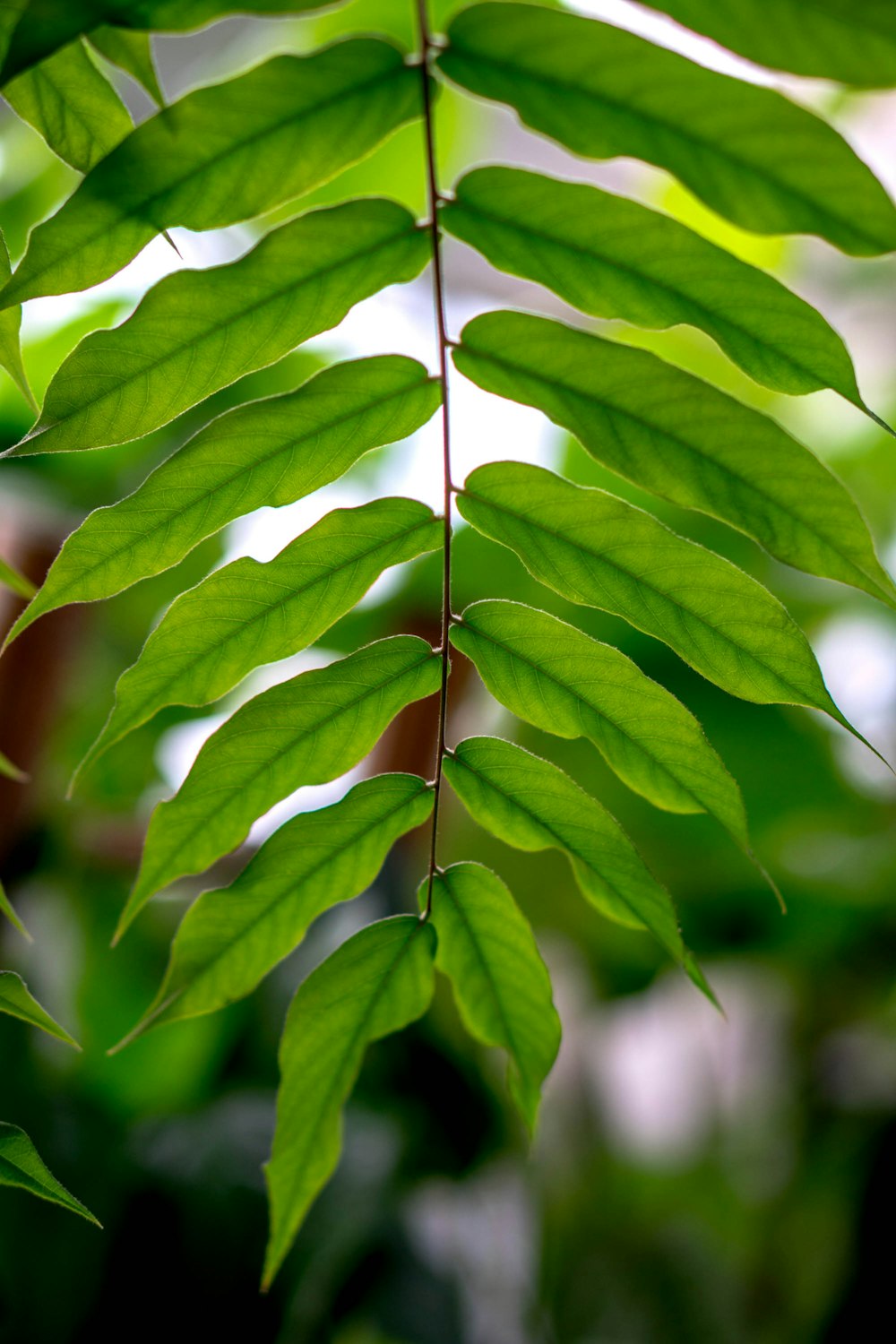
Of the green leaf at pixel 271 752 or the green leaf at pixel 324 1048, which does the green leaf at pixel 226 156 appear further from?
the green leaf at pixel 324 1048

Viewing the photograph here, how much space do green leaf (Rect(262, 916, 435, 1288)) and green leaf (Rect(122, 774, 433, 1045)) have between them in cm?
2

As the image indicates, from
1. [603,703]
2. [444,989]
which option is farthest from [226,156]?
[444,989]

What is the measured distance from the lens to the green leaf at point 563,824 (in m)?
0.48

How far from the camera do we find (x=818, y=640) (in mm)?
1771

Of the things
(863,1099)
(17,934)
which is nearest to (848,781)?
(863,1099)

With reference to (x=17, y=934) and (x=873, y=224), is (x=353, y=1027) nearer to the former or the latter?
(x=873, y=224)

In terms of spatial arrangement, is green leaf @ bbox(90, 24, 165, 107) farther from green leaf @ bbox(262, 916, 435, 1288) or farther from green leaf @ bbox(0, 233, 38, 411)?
green leaf @ bbox(262, 916, 435, 1288)

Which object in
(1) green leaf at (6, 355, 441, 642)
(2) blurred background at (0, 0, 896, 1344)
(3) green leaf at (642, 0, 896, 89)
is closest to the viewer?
(3) green leaf at (642, 0, 896, 89)

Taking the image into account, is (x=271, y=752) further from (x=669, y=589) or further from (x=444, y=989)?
(x=444, y=989)

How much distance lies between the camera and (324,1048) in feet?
1.65

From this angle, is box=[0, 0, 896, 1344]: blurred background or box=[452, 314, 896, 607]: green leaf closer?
box=[452, 314, 896, 607]: green leaf

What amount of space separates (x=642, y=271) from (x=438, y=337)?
91 millimetres

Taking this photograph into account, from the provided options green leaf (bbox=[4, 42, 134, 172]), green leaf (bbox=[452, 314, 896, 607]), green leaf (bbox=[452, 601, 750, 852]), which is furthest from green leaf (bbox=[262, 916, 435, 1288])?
green leaf (bbox=[4, 42, 134, 172])

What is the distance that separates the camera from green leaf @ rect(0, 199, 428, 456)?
0.42m
